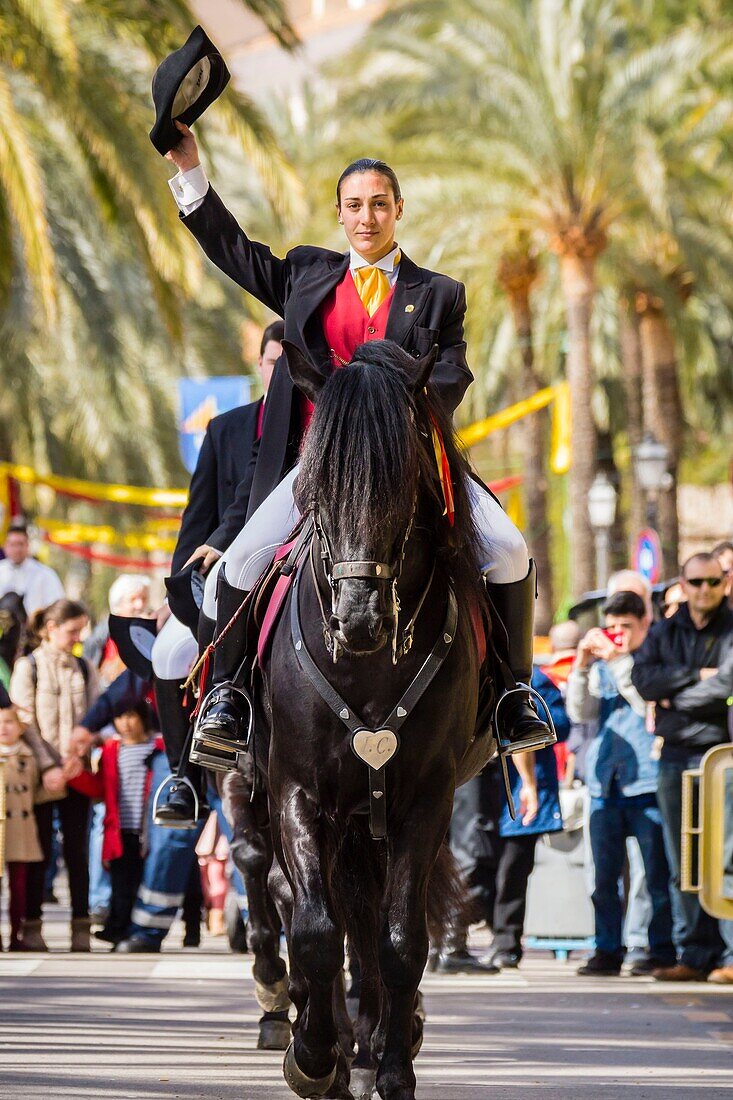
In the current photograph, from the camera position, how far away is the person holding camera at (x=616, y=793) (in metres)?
12.3

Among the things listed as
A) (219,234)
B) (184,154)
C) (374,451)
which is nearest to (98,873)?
(219,234)

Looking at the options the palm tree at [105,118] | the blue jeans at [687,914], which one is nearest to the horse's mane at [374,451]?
the blue jeans at [687,914]

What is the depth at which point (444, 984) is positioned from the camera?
38.0 feet

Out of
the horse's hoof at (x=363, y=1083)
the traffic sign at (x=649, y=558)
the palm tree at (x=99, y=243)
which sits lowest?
the horse's hoof at (x=363, y=1083)

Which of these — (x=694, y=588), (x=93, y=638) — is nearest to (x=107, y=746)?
(x=93, y=638)

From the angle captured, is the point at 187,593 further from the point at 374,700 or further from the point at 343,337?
the point at 374,700

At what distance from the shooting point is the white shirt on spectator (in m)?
17.2

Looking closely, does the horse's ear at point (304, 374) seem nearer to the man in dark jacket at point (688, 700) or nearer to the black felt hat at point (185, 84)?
the black felt hat at point (185, 84)

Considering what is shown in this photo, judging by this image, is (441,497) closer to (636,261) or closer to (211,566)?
(211,566)

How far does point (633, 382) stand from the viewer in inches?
1270

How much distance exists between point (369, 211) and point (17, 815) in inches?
297

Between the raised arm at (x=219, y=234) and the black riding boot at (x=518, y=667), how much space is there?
1.37 metres

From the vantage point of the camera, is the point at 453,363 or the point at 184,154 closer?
the point at 453,363

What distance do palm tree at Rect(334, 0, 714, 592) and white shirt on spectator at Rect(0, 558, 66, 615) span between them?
11.2 m
